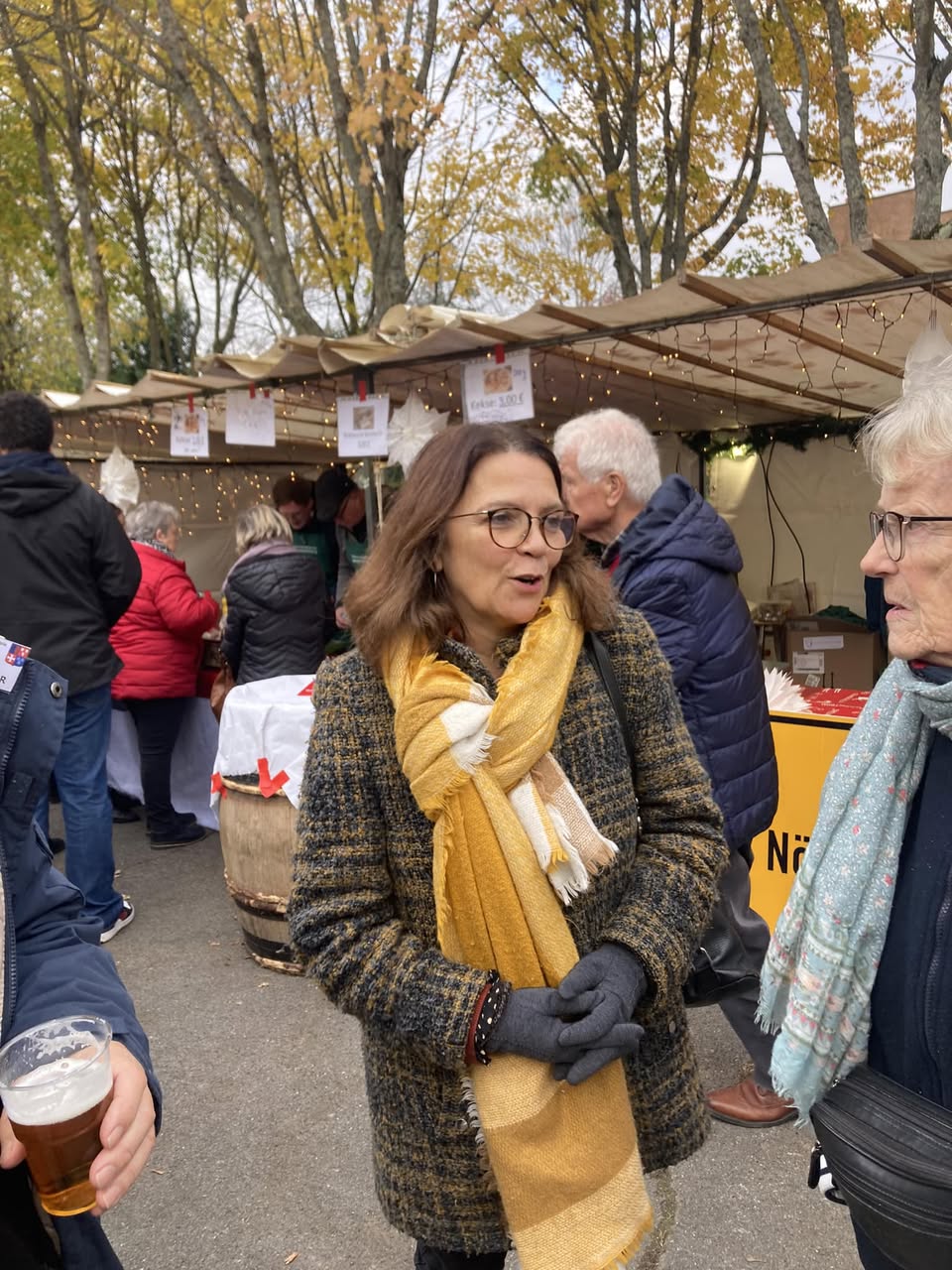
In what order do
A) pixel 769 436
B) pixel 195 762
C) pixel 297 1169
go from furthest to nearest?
pixel 769 436 → pixel 195 762 → pixel 297 1169

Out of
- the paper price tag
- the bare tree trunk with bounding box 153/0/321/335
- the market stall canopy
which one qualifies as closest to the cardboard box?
the paper price tag

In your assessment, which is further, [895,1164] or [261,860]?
[261,860]

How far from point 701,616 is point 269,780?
2044mm

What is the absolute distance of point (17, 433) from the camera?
3801 mm

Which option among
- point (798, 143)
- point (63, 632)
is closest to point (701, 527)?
point (63, 632)

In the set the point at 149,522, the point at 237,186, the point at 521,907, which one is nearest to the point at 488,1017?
the point at 521,907

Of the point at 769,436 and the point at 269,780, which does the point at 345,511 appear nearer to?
the point at 269,780

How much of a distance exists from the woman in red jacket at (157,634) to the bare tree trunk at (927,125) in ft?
16.1

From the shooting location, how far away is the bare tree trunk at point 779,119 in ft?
17.5

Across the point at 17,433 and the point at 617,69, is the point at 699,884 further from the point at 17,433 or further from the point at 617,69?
the point at 617,69

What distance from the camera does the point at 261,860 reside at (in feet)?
12.4

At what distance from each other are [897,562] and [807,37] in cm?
888

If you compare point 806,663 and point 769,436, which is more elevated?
point 769,436

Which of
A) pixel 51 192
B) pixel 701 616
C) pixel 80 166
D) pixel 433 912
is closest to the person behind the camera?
pixel 433 912
